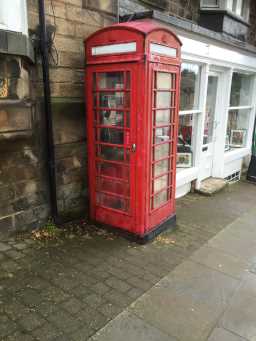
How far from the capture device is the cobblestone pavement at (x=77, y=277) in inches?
103

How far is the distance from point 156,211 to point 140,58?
197cm

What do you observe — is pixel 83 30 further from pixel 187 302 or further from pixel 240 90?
pixel 240 90

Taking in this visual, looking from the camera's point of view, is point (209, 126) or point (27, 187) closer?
point (27, 187)

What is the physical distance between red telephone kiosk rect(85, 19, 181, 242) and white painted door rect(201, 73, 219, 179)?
2.79 metres

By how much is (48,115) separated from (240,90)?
20.0ft

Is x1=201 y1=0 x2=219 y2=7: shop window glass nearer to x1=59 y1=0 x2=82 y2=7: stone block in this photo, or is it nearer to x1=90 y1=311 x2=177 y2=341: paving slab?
x1=59 y1=0 x2=82 y2=7: stone block

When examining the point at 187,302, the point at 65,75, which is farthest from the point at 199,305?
the point at 65,75

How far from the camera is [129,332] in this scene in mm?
2580

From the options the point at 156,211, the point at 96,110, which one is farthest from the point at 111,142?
the point at 156,211

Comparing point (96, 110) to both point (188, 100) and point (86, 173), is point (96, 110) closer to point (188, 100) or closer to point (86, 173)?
point (86, 173)

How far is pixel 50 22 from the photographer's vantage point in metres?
3.80

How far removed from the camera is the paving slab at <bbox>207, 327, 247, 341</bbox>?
260cm

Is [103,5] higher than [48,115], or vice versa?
[103,5]

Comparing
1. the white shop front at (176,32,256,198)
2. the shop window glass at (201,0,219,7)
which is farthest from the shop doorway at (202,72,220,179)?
the shop window glass at (201,0,219,7)
